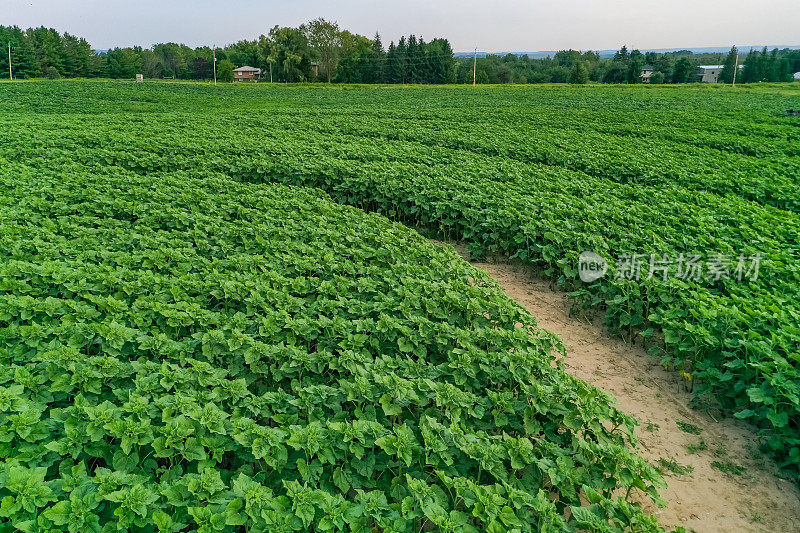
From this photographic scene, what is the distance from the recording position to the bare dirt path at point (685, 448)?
4.30 metres

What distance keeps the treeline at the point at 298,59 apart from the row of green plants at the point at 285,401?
76.4m

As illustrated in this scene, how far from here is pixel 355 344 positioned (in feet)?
16.7

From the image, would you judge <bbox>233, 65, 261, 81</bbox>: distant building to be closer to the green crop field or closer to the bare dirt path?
the green crop field

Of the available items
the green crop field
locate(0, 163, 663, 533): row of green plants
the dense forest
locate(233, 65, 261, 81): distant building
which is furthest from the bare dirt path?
locate(233, 65, 261, 81): distant building

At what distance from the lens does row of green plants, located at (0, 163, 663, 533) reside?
3305 millimetres

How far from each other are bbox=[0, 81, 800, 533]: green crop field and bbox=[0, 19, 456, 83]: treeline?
71.6 m

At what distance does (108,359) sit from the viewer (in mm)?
4465

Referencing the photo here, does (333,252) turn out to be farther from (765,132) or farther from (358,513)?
(765,132)

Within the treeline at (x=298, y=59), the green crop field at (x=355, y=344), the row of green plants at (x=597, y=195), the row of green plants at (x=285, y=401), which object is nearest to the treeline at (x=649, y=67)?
the treeline at (x=298, y=59)

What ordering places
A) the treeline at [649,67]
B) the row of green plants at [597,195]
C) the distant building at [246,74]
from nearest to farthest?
the row of green plants at [597,195] < the treeline at [649,67] < the distant building at [246,74]

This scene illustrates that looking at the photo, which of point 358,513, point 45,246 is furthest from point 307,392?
point 45,246

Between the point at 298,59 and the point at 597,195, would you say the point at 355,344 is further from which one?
the point at 298,59

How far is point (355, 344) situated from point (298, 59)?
78840 millimetres

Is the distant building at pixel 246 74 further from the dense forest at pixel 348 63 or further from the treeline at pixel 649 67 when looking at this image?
the treeline at pixel 649 67
